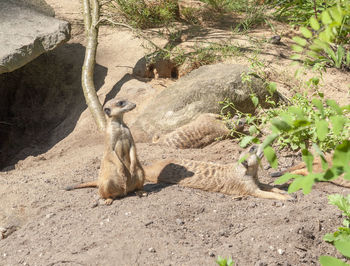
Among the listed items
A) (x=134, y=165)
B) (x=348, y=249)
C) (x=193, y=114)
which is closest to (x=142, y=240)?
(x=134, y=165)

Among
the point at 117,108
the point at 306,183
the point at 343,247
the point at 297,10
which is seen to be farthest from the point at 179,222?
the point at 297,10

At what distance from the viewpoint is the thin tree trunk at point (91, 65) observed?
463 cm

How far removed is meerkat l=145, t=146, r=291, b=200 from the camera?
314cm

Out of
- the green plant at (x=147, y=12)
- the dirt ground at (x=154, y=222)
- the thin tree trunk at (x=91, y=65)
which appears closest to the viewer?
the dirt ground at (x=154, y=222)

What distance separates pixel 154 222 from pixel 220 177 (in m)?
0.84

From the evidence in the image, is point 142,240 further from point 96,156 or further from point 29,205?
point 96,156

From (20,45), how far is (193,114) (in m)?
2.00

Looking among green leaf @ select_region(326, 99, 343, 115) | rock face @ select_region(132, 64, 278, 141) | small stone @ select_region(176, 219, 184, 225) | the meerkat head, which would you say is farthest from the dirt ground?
green leaf @ select_region(326, 99, 343, 115)

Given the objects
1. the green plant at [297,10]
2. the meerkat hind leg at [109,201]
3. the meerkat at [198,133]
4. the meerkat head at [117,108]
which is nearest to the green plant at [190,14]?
the green plant at [297,10]

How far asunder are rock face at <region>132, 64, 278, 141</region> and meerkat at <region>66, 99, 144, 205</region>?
152cm

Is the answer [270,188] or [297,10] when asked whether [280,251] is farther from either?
[297,10]

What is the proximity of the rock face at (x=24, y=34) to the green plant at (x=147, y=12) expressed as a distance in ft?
3.76

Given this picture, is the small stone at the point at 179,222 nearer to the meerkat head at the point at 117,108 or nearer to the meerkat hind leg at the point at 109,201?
the meerkat hind leg at the point at 109,201

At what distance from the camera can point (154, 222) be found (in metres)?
2.51
